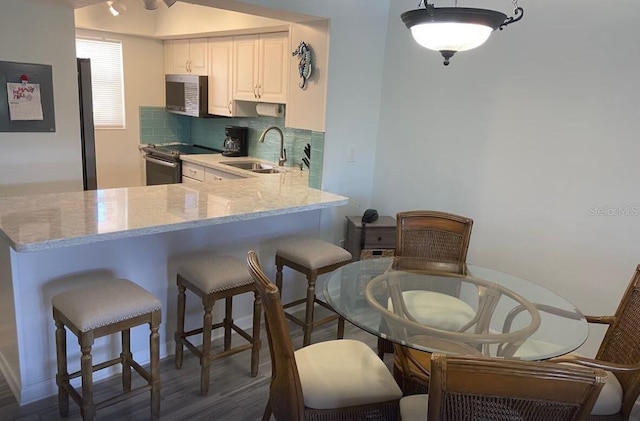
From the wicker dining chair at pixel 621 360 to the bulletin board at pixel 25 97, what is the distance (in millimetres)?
3279

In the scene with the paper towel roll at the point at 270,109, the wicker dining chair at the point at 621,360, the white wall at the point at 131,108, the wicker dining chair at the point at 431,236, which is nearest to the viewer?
the wicker dining chair at the point at 621,360

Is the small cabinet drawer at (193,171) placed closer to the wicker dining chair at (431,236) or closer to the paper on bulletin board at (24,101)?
the paper on bulletin board at (24,101)

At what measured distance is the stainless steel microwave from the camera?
485 cm

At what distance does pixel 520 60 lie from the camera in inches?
115

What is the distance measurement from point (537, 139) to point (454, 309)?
4.30 feet

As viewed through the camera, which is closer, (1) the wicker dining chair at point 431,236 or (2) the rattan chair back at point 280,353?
(2) the rattan chair back at point 280,353

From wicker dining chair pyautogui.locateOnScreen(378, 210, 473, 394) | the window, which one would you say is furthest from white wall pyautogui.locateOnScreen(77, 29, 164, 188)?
wicker dining chair pyautogui.locateOnScreen(378, 210, 473, 394)

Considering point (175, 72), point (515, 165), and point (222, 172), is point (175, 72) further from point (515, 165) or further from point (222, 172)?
point (515, 165)

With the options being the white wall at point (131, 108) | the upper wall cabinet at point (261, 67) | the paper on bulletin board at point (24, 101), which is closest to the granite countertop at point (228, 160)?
the upper wall cabinet at point (261, 67)

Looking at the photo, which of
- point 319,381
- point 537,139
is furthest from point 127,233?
point 537,139

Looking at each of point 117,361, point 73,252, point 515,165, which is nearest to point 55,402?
point 117,361

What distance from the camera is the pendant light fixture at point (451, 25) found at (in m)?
1.60

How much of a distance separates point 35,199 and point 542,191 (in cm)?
281

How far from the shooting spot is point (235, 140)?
16.1 ft
